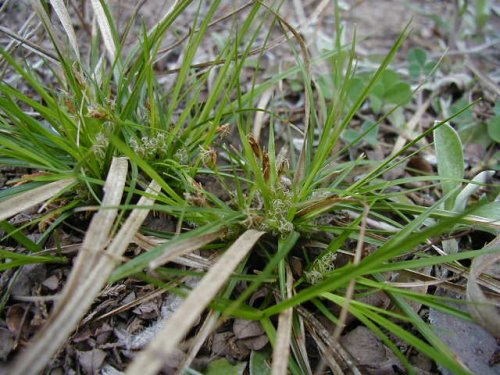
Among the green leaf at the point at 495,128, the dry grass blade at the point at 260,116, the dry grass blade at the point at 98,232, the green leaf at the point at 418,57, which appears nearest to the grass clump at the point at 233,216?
the dry grass blade at the point at 98,232

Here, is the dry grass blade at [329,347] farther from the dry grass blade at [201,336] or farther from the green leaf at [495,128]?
the green leaf at [495,128]

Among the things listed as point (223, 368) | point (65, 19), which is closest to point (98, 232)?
point (223, 368)

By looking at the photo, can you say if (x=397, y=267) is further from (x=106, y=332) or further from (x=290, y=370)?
(x=106, y=332)

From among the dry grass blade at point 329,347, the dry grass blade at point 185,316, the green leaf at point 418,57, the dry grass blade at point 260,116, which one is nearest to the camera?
the dry grass blade at point 185,316

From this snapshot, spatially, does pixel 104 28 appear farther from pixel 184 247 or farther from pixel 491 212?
pixel 491 212

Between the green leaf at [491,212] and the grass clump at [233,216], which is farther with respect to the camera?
the green leaf at [491,212]

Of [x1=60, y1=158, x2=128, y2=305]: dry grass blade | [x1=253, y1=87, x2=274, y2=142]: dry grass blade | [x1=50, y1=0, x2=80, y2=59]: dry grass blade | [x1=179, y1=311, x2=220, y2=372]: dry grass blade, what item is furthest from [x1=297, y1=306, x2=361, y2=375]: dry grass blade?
[x1=50, y1=0, x2=80, y2=59]: dry grass blade

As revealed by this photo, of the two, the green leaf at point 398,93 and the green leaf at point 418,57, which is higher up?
the green leaf at point 418,57
